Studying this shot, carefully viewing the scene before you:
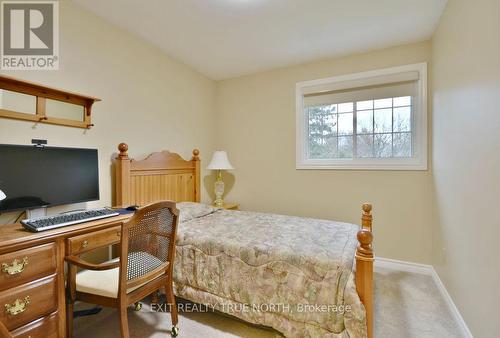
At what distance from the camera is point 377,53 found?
9.78ft

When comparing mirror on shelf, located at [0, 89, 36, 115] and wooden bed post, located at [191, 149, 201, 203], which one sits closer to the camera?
mirror on shelf, located at [0, 89, 36, 115]

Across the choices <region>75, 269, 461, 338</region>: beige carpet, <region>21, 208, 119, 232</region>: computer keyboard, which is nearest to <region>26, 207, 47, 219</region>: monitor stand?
<region>21, 208, 119, 232</region>: computer keyboard

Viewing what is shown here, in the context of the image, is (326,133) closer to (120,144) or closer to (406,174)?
(406,174)

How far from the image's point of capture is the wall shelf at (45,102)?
1729 mm

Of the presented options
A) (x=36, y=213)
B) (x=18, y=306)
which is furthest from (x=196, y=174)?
(x=18, y=306)

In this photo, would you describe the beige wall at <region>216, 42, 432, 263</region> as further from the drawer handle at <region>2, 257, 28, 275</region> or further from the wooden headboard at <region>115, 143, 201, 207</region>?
the drawer handle at <region>2, 257, 28, 275</region>

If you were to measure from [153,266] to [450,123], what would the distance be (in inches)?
104

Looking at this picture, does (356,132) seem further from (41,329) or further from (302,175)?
(41,329)

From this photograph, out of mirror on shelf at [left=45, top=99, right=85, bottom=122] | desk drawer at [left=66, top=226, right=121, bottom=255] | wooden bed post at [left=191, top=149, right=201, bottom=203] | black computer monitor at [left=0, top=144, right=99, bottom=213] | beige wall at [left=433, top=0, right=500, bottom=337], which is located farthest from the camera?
wooden bed post at [left=191, top=149, right=201, bottom=203]

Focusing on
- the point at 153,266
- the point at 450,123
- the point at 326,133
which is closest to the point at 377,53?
the point at 326,133

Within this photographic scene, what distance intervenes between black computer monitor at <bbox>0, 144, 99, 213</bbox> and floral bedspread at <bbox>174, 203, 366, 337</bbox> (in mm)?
899

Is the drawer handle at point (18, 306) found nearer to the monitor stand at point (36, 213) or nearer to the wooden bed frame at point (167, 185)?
the monitor stand at point (36, 213)

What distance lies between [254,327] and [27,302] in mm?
1429

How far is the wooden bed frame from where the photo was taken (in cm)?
147
